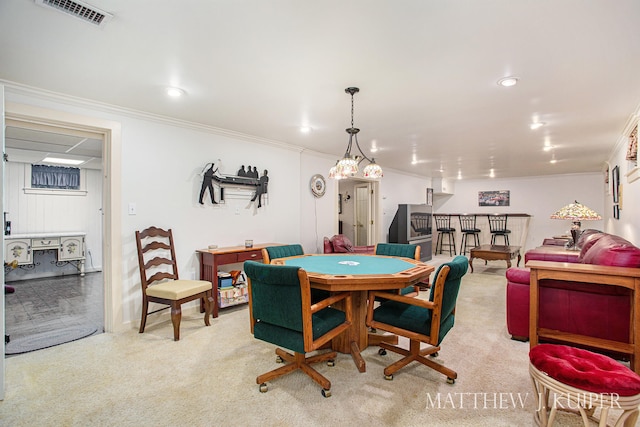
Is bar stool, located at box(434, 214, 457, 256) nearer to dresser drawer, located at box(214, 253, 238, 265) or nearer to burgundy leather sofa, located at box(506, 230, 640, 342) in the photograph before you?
burgundy leather sofa, located at box(506, 230, 640, 342)

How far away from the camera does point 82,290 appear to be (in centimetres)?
480

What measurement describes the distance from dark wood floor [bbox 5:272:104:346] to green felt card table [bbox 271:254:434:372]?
2.43m

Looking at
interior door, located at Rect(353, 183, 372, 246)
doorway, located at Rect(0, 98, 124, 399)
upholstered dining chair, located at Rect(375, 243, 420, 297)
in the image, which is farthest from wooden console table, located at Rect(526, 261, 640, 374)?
interior door, located at Rect(353, 183, 372, 246)

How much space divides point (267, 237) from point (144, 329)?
76.4 inches

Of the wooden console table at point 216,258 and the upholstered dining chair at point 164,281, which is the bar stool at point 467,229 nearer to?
the wooden console table at point 216,258

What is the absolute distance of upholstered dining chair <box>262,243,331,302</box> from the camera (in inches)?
111

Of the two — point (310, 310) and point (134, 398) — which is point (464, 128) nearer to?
point (310, 310)

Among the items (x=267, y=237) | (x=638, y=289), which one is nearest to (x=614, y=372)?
(x=638, y=289)

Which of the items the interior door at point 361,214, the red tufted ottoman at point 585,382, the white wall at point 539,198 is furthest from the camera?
the white wall at point 539,198

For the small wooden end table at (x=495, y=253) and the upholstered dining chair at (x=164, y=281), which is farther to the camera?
the small wooden end table at (x=495, y=253)

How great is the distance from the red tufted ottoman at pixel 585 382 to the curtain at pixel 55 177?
24.3 ft

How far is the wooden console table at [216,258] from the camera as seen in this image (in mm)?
3555

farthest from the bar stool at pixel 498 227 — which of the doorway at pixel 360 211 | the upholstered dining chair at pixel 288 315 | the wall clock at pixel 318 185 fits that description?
the upholstered dining chair at pixel 288 315

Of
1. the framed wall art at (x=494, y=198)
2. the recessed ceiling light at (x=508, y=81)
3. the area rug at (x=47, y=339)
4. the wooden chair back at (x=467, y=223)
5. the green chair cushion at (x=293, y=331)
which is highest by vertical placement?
the recessed ceiling light at (x=508, y=81)
